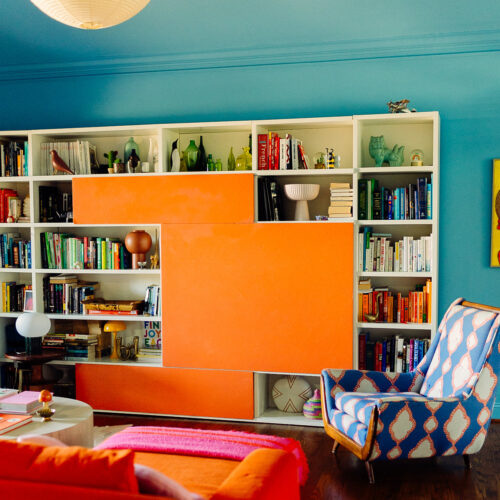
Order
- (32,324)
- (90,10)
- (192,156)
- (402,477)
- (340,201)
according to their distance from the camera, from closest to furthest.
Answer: (90,10) < (402,477) < (32,324) < (340,201) < (192,156)

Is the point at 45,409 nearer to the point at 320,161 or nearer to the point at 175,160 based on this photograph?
the point at 175,160

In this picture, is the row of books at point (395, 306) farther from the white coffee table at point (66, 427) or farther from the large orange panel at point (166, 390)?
the white coffee table at point (66, 427)

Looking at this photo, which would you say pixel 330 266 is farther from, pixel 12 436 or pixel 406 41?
pixel 12 436

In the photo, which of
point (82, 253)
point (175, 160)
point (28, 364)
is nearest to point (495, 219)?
point (175, 160)

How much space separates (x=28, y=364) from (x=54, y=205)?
1261mm

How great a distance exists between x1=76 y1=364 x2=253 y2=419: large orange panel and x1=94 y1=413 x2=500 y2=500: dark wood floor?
2.05 feet

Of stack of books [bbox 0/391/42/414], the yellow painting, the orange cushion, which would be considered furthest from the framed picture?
the yellow painting

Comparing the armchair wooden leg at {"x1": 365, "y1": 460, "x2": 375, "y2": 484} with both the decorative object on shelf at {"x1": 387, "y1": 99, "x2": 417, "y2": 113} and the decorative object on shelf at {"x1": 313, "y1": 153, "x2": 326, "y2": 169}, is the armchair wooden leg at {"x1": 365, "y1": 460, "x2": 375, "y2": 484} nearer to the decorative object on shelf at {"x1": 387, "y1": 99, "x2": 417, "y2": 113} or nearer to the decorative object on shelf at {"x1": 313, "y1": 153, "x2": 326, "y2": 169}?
the decorative object on shelf at {"x1": 313, "y1": 153, "x2": 326, "y2": 169}

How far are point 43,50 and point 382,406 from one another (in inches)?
143

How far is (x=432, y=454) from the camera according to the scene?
11.0ft

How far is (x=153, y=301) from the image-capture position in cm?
475

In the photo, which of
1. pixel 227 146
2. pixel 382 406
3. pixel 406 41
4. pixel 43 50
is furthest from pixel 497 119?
pixel 43 50

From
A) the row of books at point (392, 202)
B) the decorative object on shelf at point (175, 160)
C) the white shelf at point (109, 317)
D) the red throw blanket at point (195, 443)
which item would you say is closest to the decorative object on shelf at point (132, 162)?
the decorative object on shelf at point (175, 160)

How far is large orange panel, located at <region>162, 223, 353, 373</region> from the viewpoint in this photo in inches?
170
